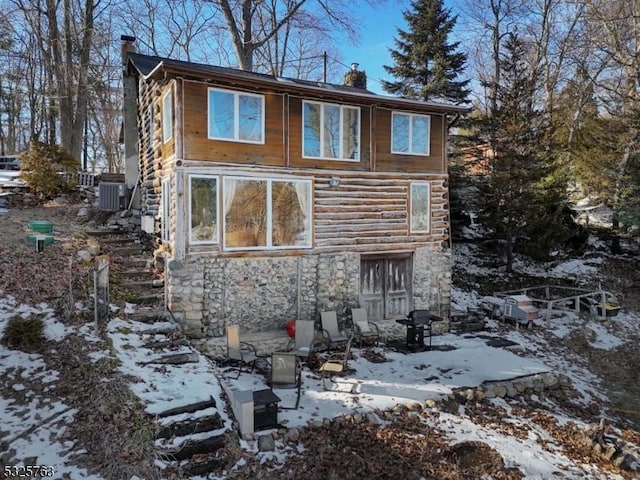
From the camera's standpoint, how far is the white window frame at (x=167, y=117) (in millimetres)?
9789

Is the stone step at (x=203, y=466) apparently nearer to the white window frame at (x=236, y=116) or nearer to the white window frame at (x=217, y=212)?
the white window frame at (x=217, y=212)

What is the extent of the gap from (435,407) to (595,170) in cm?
1740

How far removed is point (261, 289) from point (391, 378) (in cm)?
372

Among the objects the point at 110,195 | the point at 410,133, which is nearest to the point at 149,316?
the point at 110,195

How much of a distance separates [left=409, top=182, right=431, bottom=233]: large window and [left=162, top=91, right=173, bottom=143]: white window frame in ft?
21.8

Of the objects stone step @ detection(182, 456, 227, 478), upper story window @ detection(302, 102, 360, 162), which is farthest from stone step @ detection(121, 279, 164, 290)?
stone step @ detection(182, 456, 227, 478)

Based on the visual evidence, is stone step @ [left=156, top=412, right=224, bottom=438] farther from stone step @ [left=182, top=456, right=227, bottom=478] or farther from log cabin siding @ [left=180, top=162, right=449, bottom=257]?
log cabin siding @ [left=180, top=162, right=449, bottom=257]

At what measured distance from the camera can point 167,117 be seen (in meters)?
10.4

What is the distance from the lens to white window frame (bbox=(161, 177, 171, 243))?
10.2 meters

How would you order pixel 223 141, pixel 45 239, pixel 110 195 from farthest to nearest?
1. pixel 110 195
2. pixel 45 239
3. pixel 223 141

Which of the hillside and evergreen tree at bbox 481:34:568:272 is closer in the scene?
the hillside

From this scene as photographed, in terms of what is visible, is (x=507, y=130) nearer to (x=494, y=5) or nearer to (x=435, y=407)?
(x=494, y=5)

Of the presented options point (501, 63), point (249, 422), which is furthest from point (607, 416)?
point (501, 63)

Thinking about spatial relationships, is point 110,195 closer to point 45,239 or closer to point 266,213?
point 45,239
